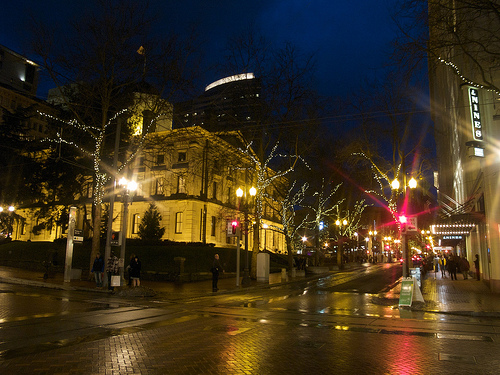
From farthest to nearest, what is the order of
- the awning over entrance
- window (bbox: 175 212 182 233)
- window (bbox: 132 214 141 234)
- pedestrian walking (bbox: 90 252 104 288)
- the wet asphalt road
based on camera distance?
window (bbox: 132 214 141 234)
window (bbox: 175 212 182 233)
the awning over entrance
pedestrian walking (bbox: 90 252 104 288)
the wet asphalt road

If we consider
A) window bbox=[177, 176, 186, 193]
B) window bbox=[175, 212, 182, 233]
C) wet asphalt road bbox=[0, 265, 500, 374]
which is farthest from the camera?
window bbox=[177, 176, 186, 193]

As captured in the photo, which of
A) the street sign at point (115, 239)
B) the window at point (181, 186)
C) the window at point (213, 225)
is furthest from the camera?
the window at point (213, 225)

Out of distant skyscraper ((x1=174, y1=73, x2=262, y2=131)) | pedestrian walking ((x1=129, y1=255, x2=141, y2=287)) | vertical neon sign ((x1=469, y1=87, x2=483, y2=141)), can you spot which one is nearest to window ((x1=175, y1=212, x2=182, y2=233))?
distant skyscraper ((x1=174, y1=73, x2=262, y2=131))

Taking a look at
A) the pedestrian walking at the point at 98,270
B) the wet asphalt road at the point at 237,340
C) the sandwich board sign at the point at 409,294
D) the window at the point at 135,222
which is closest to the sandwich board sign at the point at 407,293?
the sandwich board sign at the point at 409,294

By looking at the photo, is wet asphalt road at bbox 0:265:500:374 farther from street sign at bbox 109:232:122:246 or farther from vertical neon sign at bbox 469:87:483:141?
vertical neon sign at bbox 469:87:483:141

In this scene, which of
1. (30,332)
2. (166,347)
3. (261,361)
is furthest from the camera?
(30,332)

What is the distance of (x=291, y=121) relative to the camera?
3034 cm

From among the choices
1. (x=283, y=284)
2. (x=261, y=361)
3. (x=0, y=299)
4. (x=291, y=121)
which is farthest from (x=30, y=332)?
(x=291, y=121)

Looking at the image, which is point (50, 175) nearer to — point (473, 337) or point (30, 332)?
point (30, 332)

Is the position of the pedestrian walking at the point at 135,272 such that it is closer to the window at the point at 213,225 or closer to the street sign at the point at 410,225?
the street sign at the point at 410,225

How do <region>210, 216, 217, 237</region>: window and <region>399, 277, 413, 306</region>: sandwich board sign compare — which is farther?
<region>210, 216, 217, 237</region>: window

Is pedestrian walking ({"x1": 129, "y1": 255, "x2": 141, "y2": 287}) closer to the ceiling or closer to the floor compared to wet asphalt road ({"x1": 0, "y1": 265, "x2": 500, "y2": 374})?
closer to the ceiling

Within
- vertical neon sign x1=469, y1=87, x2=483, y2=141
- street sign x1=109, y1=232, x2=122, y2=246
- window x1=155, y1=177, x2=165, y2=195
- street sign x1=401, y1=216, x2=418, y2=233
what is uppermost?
window x1=155, y1=177, x2=165, y2=195

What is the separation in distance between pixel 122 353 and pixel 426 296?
53.6 feet
